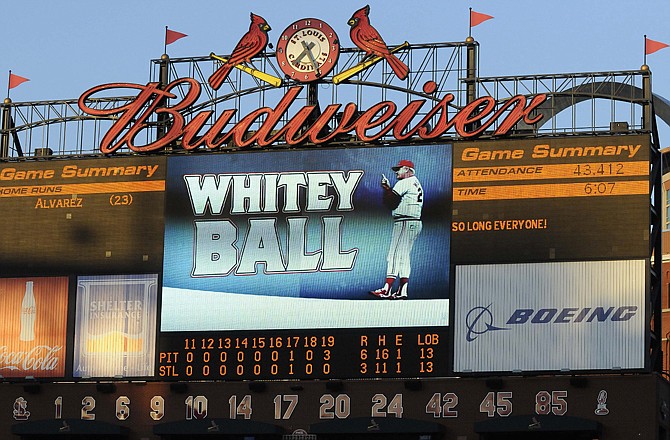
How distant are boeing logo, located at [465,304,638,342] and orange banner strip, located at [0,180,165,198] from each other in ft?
33.6

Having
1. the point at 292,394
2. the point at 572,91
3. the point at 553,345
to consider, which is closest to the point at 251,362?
the point at 292,394

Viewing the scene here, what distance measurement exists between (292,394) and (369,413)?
7.48ft

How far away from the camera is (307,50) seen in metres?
51.0

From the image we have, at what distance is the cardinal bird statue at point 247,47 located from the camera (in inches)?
2028

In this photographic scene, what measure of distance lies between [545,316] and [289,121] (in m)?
9.67

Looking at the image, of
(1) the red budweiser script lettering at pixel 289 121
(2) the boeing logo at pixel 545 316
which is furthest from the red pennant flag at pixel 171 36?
(2) the boeing logo at pixel 545 316

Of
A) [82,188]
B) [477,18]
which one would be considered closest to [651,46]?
[477,18]

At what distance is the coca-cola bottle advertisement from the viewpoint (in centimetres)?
4972

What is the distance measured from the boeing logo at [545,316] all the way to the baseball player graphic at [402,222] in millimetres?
2130

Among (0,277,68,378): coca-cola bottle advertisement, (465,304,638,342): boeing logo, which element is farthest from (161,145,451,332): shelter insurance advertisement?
(0,277,68,378): coca-cola bottle advertisement

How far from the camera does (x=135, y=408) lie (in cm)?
4888

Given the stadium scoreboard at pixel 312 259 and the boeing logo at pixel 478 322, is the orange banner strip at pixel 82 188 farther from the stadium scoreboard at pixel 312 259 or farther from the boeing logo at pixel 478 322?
the boeing logo at pixel 478 322

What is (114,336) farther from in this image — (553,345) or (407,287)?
(553,345)

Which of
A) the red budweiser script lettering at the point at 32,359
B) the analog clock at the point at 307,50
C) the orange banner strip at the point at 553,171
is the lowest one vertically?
the red budweiser script lettering at the point at 32,359
